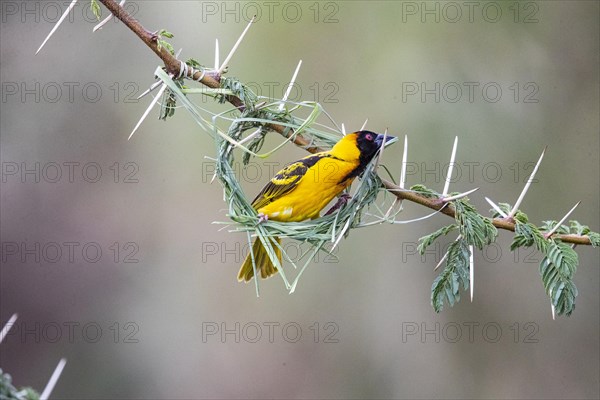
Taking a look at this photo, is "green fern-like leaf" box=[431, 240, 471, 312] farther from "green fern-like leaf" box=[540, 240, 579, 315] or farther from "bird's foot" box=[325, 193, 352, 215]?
"bird's foot" box=[325, 193, 352, 215]

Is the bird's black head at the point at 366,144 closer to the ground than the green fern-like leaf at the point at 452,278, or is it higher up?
higher up

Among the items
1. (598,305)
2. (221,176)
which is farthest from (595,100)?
(221,176)

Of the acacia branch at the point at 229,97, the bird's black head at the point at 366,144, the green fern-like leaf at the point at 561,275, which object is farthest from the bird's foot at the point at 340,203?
the green fern-like leaf at the point at 561,275

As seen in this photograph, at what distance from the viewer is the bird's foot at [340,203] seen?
294 cm

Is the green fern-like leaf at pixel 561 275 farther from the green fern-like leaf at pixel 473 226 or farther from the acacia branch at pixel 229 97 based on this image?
the green fern-like leaf at pixel 473 226

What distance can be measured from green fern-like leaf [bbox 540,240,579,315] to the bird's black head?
2.44 feet

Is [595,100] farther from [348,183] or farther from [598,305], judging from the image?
[348,183]

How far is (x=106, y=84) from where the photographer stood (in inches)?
234

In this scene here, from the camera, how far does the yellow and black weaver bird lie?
290 centimetres

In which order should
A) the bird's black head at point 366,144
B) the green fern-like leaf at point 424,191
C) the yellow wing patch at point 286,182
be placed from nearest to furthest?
the green fern-like leaf at point 424,191, the bird's black head at point 366,144, the yellow wing patch at point 286,182

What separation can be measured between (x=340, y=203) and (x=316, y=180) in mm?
130

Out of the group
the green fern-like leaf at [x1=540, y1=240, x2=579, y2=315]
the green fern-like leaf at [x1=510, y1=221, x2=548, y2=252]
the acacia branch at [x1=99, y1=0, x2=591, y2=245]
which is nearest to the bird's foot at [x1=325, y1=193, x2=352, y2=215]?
the acacia branch at [x1=99, y1=0, x2=591, y2=245]

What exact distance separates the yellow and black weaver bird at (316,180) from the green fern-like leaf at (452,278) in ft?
1.66

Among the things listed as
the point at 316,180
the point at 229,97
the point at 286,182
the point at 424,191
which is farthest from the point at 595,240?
the point at 229,97
